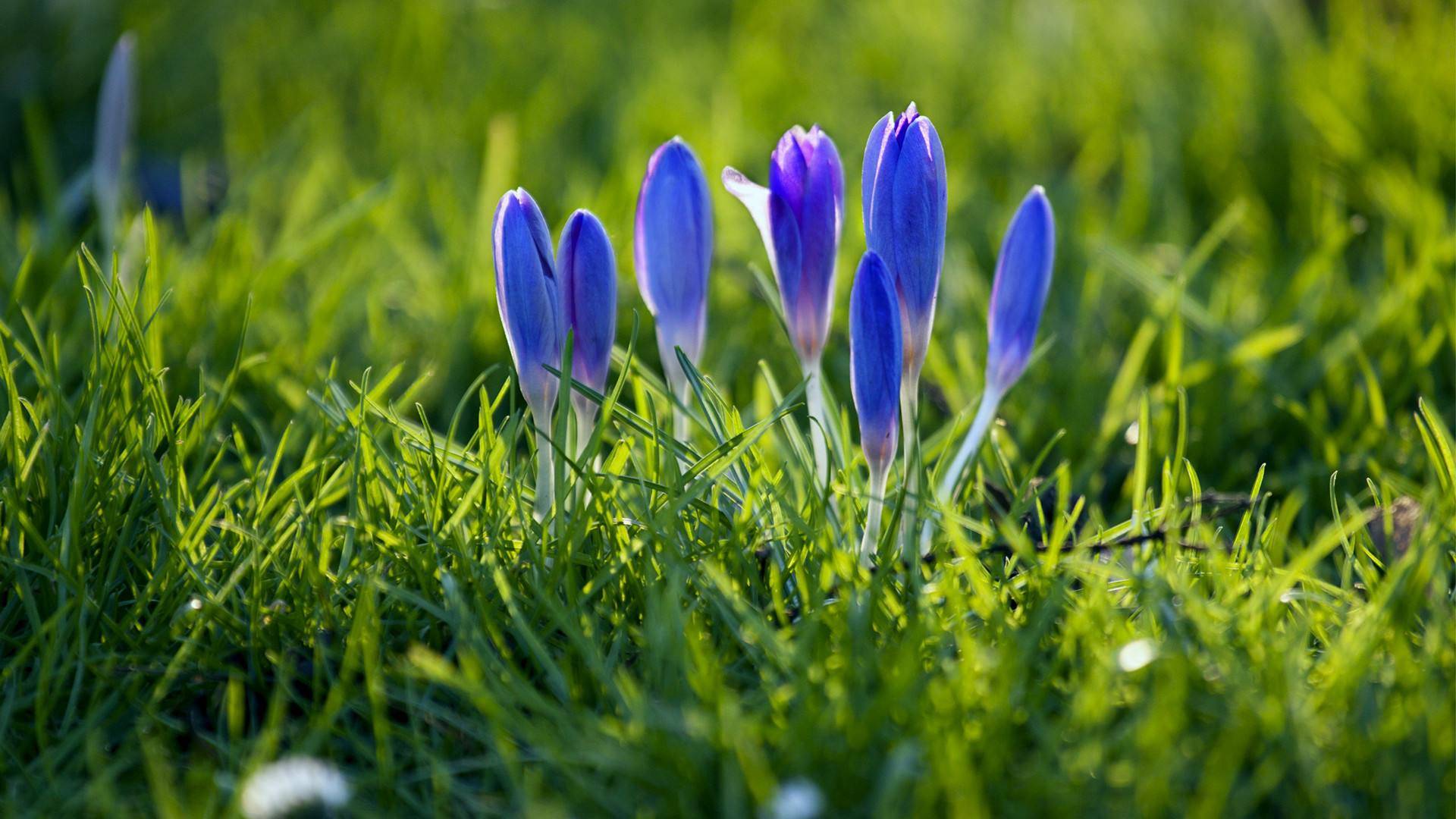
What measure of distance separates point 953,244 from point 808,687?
183 centimetres

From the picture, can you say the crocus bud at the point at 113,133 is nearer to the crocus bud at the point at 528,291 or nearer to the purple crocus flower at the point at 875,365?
the crocus bud at the point at 528,291

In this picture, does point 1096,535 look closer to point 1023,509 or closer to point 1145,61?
point 1023,509

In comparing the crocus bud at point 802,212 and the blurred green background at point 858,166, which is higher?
the crocus bud at point 802,212

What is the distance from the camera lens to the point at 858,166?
130 inches

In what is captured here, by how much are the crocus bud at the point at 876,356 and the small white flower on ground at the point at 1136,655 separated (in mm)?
366

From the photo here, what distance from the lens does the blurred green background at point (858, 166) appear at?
227 centimetres

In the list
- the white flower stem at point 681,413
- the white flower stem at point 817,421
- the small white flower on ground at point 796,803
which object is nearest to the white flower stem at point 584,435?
the white flower stem at point 681,413

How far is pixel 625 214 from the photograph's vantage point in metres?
2.80

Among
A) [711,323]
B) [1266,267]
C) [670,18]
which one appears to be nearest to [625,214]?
[711,323]

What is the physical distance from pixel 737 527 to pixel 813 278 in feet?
1.05

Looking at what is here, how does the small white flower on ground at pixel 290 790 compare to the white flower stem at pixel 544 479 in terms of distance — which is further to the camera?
the white flower stem at pixel 544 479

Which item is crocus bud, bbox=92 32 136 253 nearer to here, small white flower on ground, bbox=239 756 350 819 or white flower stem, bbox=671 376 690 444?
white flower stem, bbox=671 376 690 444

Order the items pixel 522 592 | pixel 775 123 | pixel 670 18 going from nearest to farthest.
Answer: pixel 522 592
pixel 775 123
pixel 670 18

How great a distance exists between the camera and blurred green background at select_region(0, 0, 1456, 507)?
2270 millimetres
